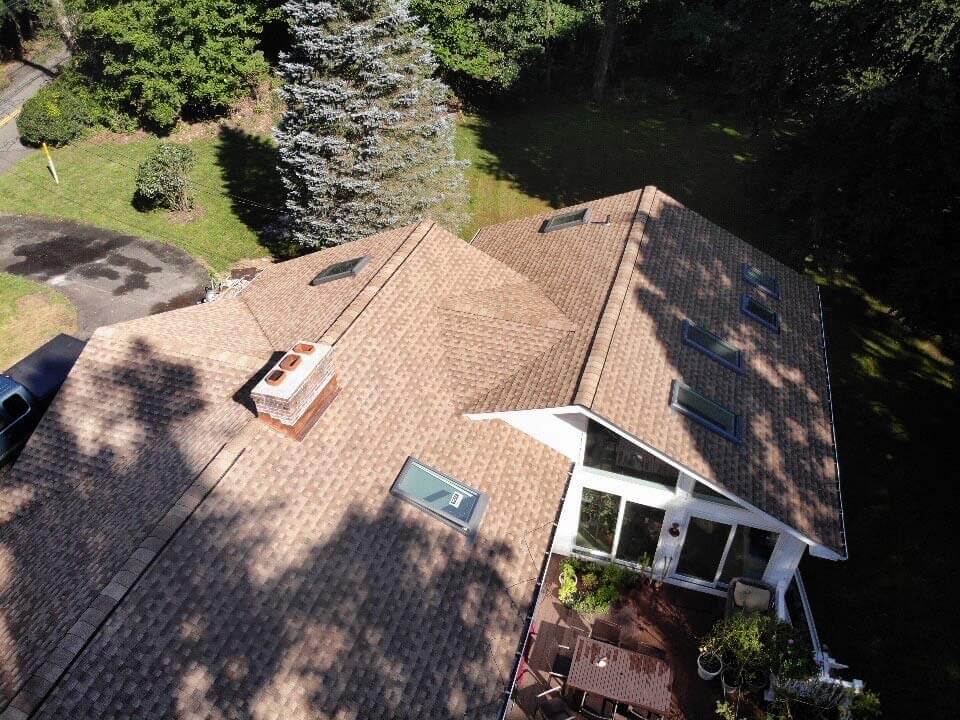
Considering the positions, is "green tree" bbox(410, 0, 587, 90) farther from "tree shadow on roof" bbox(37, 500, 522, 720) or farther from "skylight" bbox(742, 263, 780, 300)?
"tree shadow on roof" bbox(37, 500, 522, 720)

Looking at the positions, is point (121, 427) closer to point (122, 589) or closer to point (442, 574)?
point (122, 589)

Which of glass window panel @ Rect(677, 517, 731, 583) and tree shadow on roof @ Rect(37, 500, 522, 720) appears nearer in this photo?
tree shadow on roof @ Rect(37, 500, 522, 720)

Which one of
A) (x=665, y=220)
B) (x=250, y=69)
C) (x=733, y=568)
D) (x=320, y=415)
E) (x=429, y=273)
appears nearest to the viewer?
(x=320, y=415)

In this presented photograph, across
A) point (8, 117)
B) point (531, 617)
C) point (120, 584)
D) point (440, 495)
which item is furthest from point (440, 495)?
point (8, 117)

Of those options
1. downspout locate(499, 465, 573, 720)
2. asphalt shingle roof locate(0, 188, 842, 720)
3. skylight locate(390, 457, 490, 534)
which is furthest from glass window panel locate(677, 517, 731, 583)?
skylight locate(390, 457, 490, 534)

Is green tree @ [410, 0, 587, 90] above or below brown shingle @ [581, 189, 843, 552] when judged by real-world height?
above

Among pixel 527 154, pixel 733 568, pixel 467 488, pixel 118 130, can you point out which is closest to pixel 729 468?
pixel 733 568

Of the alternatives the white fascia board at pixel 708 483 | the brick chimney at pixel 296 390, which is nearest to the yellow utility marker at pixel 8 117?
the brick chimney at pixel 296 390
